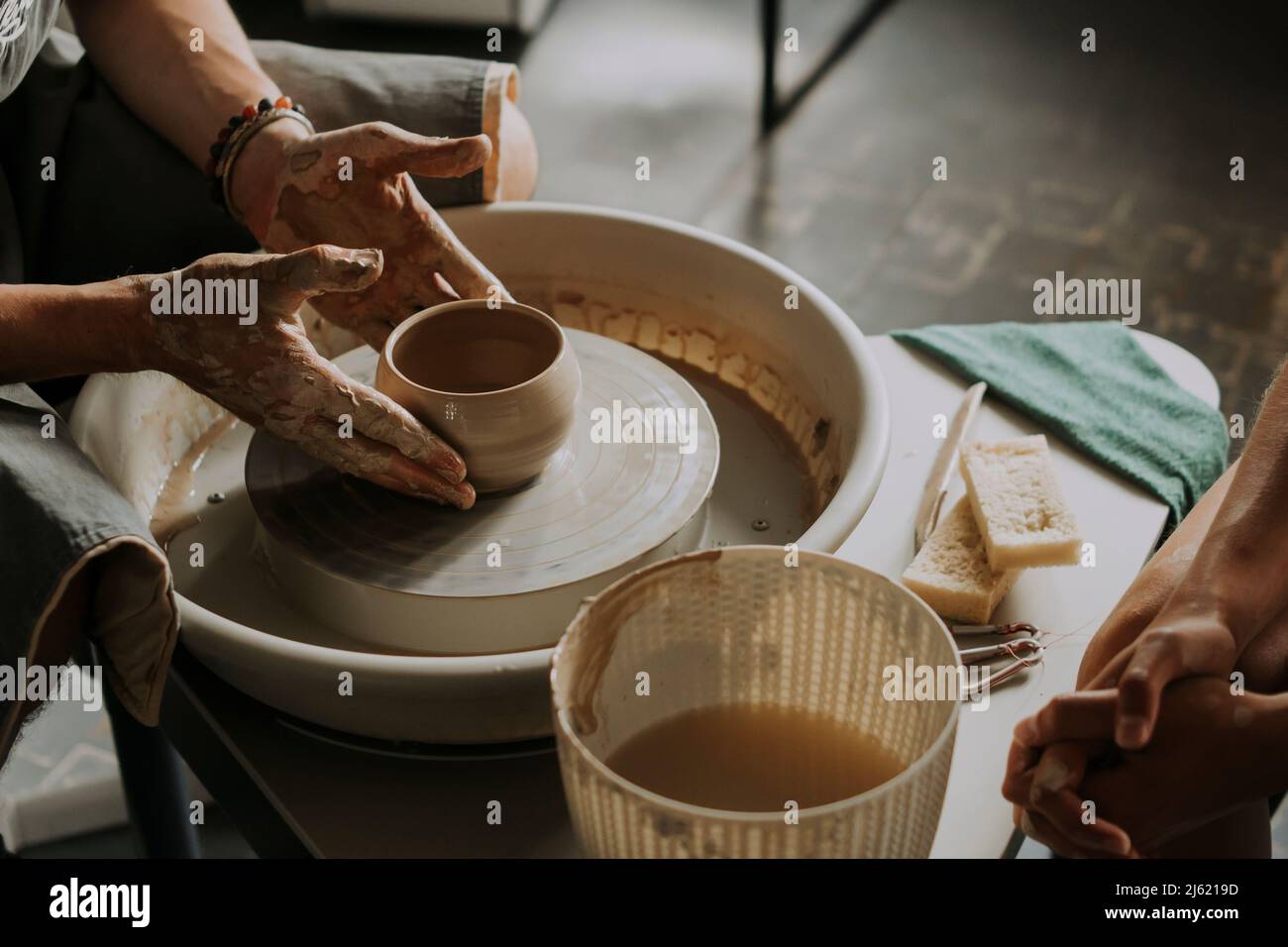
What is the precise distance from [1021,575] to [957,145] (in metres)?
2.83

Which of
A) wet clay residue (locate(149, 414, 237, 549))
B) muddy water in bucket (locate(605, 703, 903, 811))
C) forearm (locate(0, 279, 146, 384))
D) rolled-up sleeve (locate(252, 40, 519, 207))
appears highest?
rolled-up sleeve (locate(252, 40, 519, 207))

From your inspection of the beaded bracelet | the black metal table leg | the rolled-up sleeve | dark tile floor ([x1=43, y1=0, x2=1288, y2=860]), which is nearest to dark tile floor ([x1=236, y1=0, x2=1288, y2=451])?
dark tile floor ([x1=43, y1=0, x2=1288, y2=860])

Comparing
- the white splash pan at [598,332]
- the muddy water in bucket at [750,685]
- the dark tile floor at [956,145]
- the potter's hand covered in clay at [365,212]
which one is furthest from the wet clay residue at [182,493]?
the dark tile floor at [956,145]

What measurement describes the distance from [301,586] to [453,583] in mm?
201

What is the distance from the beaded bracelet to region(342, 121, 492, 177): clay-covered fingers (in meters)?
0.18

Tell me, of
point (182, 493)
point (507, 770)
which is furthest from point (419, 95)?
point (507, 770)

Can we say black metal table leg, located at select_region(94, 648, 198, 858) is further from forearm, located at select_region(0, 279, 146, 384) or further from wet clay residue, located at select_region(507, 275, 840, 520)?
wet clay residue, located at select_region(507, 275, 840, 520)

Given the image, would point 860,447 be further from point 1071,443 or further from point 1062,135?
point 1062,135

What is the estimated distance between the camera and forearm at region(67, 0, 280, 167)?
1.67m

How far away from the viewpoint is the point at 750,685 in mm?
1098

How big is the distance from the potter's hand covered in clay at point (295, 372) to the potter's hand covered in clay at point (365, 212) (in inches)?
11.0

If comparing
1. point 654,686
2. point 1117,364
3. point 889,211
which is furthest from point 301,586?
point 889,211

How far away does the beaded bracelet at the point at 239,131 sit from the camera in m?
1.61

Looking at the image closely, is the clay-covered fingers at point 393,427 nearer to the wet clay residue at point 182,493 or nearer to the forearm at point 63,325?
the forearm at point 63,325
